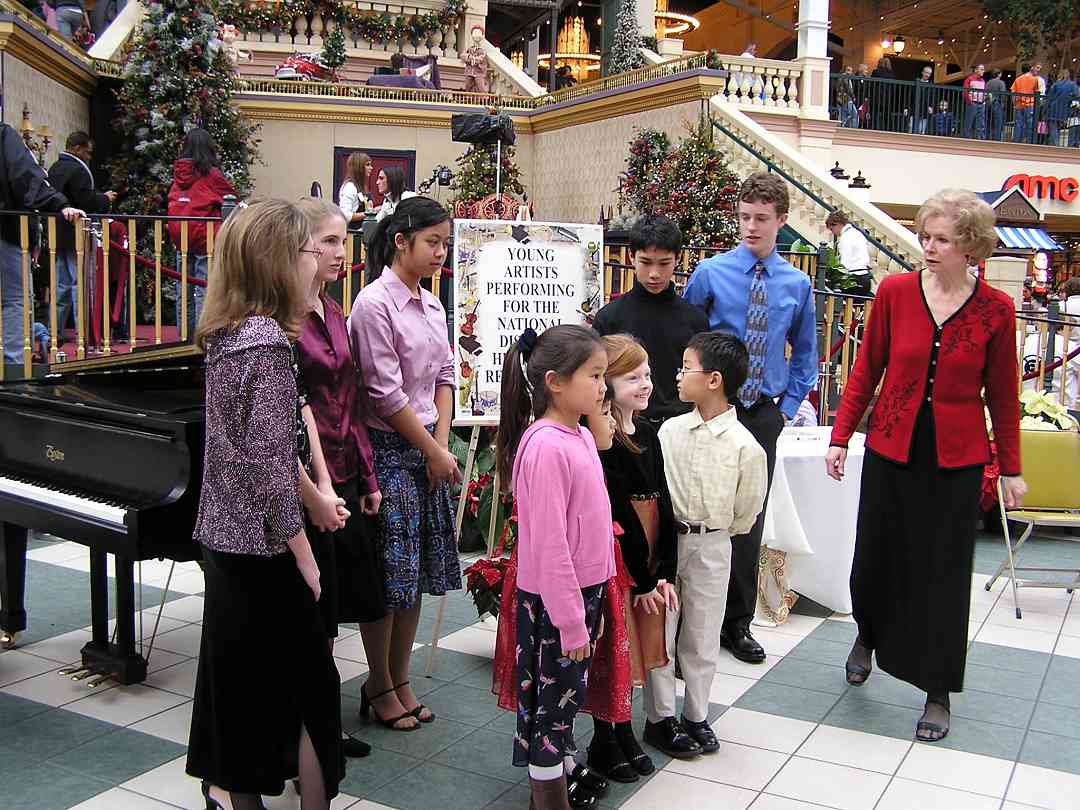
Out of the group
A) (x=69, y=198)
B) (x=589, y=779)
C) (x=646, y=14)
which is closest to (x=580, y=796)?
(x=589, y=779)

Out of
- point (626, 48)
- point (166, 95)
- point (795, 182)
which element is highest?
point (626, 48)

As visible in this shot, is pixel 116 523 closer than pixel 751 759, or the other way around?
pixel 116 523

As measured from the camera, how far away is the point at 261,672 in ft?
8.96

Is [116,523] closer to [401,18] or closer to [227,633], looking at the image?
[227,633]

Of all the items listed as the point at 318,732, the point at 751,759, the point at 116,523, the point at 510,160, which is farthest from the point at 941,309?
the point at 510,160

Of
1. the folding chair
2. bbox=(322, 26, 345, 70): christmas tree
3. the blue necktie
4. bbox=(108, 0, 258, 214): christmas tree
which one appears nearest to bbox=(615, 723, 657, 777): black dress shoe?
the blue necktie

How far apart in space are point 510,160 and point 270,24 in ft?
14.5

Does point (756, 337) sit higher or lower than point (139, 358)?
higher

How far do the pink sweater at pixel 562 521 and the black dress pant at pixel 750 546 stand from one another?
5.23 ft

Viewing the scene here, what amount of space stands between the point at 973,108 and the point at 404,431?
19.7 meters

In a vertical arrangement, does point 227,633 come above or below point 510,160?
below

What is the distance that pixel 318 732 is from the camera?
9.28ft

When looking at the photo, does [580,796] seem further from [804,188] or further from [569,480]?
[804,188]

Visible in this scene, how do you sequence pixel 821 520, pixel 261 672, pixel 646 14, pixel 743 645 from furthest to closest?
1. pixel 646 14
2. pixel 821 520
3. pixel 743 645
4. pixel 261 672
